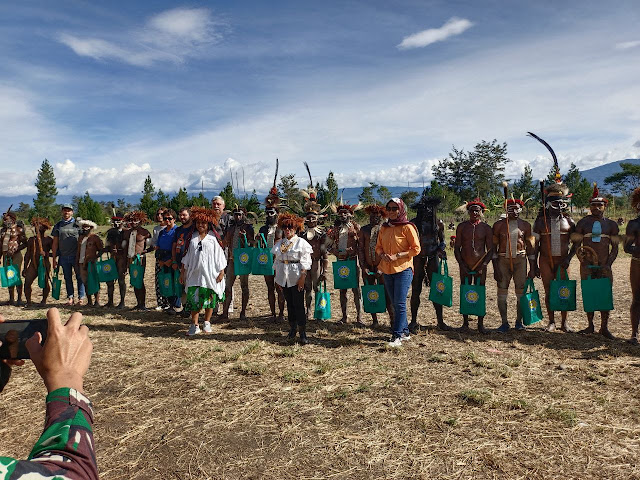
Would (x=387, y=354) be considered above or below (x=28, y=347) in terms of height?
below

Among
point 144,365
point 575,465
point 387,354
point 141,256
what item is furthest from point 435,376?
point 141,256

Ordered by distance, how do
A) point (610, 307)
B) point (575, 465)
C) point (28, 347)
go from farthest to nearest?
point (610, 307) < point (575, 465) < point (28, 347)

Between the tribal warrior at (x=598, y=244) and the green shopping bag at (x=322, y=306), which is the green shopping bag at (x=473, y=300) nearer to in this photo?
the tribal warrior at (x=598, y=244)

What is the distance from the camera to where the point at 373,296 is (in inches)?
302

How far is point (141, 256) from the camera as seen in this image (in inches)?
383

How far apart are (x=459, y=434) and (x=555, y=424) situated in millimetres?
966

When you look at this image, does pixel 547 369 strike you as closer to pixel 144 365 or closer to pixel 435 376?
pixel 435 376

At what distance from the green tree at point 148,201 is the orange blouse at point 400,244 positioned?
41.8 meters

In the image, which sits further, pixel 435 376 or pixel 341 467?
pixel 435 376

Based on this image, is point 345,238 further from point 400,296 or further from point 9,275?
point 9,275

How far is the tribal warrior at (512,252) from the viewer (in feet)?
24.1

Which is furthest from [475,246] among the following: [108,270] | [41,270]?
[41,270]

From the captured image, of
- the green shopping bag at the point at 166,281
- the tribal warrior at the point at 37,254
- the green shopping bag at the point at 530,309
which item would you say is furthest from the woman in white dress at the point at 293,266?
the tribal warrior at the point at 37,254

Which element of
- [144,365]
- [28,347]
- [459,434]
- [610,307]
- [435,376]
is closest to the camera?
[28,347]
